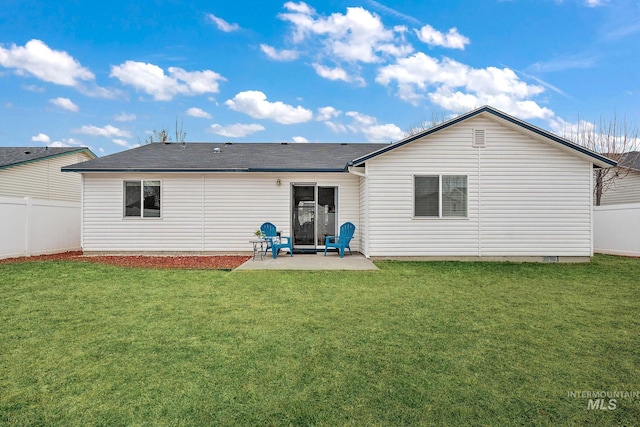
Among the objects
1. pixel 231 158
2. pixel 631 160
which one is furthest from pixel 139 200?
pixel 631 160

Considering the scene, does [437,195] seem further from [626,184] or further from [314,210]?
[626,184]

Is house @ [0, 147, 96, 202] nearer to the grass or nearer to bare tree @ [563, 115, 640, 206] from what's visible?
the grass

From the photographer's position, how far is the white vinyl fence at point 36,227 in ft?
33.1

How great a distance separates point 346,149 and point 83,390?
11.9 metres

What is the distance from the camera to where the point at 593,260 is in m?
10.2

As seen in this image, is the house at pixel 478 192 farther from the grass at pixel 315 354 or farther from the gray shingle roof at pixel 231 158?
the grass at pixel 315 354

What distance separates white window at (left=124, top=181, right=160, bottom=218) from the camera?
35.5ft

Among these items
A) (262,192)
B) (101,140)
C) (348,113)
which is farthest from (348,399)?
(101,140)

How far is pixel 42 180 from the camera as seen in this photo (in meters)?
15.0

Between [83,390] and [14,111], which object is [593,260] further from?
[14,111]

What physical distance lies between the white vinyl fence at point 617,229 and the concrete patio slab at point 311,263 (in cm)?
903

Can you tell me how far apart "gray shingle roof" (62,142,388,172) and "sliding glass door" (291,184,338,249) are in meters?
0.83

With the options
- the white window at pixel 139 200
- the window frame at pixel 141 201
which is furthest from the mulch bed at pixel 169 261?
the white window at pixel 139 200

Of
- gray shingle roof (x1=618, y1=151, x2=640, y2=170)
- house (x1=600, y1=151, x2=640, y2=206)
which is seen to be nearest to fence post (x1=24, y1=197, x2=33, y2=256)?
house (x1=600, y1=151, x2=640, y2=206)
